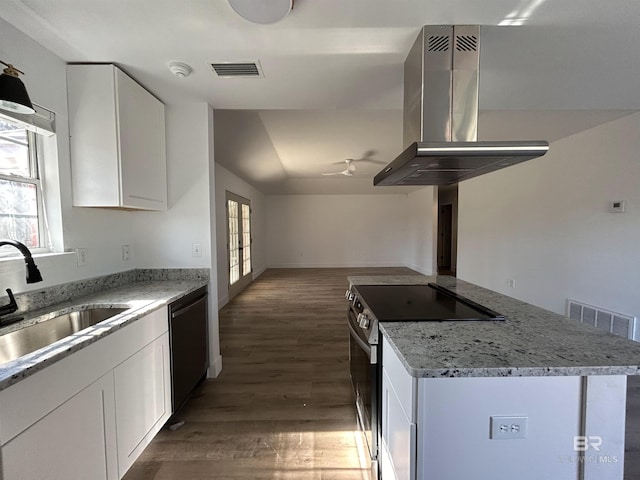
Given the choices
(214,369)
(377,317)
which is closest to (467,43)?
(377,317)

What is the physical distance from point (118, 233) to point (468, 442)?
261 centimetres

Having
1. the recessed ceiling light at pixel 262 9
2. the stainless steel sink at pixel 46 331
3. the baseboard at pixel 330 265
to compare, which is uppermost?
the recessed ceiling light at pixel 262 9

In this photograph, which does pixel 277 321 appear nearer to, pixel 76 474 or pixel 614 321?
pixel 76 474

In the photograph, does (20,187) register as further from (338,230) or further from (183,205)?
(338,230)

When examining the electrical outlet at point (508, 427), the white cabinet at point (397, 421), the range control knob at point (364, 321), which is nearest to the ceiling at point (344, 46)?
the range control knob at point (364, 321)

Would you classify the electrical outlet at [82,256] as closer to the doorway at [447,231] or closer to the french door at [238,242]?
the french door at [238,242]

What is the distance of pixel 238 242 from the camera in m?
5.74

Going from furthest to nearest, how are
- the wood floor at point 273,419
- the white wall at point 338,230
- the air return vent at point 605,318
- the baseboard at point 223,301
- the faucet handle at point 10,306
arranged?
the white wall at point 338,230 < the baseboard at point 223,301 < the air return vent at point 605,318 < the wood floor at point 273,419 < the faucet handle at point 10,306

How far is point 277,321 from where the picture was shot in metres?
3.88

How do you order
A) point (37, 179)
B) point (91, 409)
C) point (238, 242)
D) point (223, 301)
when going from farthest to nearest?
1. point (238, 242)
2. point (223, 301)
3. point (37, 179)
4. point (91, 409)

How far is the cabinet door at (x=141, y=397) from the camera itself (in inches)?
52.9

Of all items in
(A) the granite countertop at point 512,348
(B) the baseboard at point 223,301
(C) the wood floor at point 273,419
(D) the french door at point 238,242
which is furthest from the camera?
(D) the french door at point 238,242

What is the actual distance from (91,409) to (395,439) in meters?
1.30

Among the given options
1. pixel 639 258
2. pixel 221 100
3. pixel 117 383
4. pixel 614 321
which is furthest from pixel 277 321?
pixel 639 258
